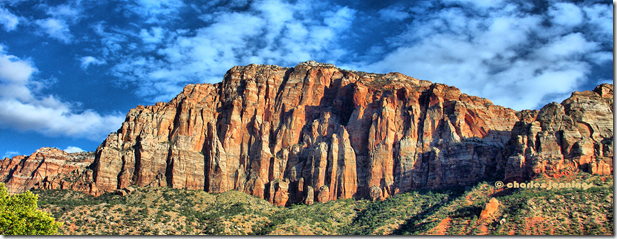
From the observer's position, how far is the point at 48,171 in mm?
98688

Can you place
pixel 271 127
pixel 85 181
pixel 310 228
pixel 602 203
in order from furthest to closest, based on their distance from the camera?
pixel 271 127 → pixel 85 181 → pixel 310 228 → pixel 602 203

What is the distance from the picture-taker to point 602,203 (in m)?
73.4

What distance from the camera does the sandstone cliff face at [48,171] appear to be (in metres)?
94.9

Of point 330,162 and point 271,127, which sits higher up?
point 271,127

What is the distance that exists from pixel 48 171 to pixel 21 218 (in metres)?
48.8

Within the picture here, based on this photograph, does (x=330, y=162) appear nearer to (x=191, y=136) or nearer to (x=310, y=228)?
(x=310, y=228)

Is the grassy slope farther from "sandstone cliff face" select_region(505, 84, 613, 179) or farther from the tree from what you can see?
the tree

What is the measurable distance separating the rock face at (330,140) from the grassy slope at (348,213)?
4.37 m

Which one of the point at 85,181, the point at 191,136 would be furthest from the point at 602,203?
the point at 85,181

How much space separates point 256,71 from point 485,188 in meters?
59.3

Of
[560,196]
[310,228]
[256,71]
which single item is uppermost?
[256,71]

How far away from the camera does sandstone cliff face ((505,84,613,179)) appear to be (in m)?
84.2

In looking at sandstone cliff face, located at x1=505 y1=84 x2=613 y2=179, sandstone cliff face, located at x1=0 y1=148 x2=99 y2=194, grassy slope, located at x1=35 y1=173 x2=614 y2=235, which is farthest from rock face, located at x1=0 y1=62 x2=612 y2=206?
grassy slope, located at x1=35 y1=173 x2=614 y2=235

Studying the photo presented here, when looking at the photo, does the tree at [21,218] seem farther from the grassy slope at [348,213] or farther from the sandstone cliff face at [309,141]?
the sandstone cliff face at [309,141]
